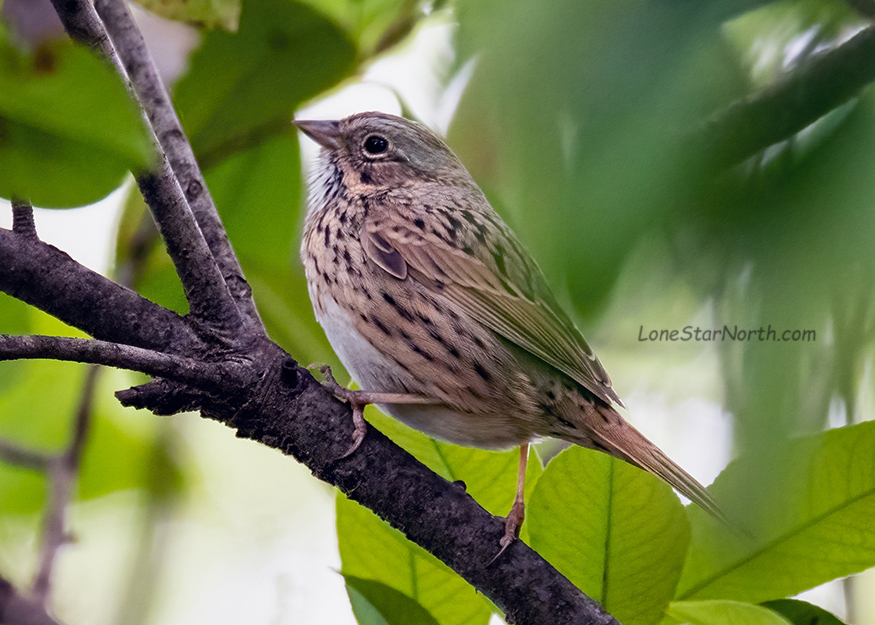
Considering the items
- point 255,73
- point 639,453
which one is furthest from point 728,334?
point 255,73

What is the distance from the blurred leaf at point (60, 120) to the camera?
35 centimetres

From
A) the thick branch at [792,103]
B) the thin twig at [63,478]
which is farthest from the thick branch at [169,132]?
the thick branch at [792,103]

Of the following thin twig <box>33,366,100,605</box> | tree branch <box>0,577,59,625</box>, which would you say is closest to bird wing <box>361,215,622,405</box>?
thin twig <box>33,366,100,605</box>

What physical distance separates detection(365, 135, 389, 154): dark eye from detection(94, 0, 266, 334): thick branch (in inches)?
15.9

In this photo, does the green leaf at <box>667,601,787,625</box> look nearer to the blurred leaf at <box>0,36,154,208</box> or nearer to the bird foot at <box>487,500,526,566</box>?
the bird foot at <box>487,500,526,566</box>

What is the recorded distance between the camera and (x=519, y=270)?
0.97 m

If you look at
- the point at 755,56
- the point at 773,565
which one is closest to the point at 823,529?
the point at 773,565

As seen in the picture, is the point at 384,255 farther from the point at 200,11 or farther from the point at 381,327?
the point at 200,11

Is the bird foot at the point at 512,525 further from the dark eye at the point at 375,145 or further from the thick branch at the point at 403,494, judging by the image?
the dark eye at the point at 375,145

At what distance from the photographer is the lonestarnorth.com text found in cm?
84

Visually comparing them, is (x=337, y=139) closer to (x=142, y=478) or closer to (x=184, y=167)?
(x=184, y=167)

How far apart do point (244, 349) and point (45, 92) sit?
0.36m

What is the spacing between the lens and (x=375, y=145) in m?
1.16

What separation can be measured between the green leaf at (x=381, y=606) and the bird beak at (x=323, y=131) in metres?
0.64
